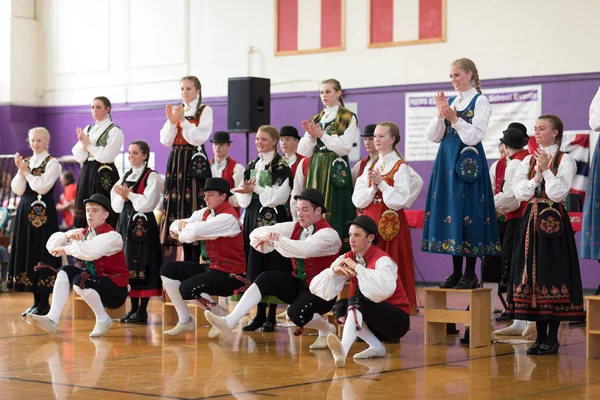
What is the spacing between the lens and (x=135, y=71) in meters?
13.0

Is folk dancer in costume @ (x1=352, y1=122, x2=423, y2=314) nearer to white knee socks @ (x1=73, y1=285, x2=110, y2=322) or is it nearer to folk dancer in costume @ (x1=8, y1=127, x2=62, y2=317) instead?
white knee socks @ (x1=73, y1=285, x2=110, y2=322)

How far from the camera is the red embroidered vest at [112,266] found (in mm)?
6750

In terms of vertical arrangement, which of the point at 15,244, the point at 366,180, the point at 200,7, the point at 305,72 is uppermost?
the point at 200,7

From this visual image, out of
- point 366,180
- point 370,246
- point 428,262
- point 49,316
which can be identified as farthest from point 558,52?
point 49,316

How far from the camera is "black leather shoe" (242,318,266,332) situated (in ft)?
23.2

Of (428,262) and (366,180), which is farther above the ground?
(366,180)

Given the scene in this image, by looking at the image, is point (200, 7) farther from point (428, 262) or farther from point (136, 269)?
point (136, 269)

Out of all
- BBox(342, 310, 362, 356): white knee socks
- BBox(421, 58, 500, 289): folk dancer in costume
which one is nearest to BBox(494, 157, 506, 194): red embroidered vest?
BBox(421, 58, 500, 289): folk dancer in costume

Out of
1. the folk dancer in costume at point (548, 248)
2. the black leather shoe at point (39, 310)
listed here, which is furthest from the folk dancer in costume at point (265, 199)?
the folk dancer in costume at point (548, 248)

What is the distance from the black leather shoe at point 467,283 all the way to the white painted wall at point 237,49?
4485 mm

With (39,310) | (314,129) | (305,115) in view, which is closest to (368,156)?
(314,129)

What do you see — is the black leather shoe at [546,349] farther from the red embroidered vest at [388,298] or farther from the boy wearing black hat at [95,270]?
the boy wearing black hat at [95,270]

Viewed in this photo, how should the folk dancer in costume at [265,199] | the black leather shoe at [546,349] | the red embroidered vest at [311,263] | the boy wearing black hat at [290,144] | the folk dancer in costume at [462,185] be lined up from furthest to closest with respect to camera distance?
the boy wearing black hat at [290,144]
the folk dancer in costume at [265,199]
the red embroidered vest at [311,263]
the folk dancer in costume at [462,185]
the black leather shoe at [546,349]

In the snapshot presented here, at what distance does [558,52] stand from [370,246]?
16.9ft
